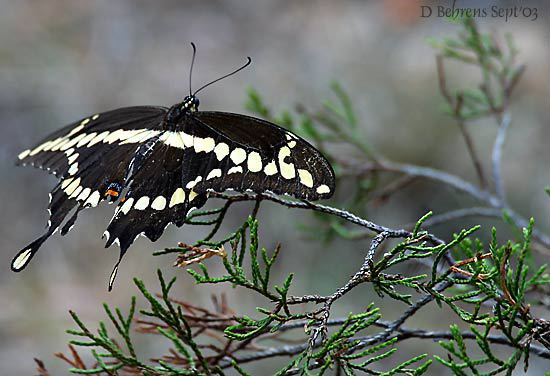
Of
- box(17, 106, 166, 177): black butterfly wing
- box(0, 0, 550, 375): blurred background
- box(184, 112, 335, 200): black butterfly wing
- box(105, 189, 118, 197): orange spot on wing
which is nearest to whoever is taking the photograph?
box(184, 112, 335, 200): black butterfly wing

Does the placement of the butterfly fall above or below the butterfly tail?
above

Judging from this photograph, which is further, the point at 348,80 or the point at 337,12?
the point at 337,12

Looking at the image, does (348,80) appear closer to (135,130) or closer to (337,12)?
(337,12)

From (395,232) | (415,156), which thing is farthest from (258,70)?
(395,232)

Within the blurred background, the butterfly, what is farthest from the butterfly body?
the blurred background

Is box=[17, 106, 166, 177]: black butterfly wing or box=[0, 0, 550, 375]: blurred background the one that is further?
box=[0, 0, 550, 375]: blurred background

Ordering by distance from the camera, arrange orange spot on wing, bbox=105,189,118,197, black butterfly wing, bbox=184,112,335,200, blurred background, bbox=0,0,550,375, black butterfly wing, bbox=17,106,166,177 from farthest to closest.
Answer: blurred background, bbox=0,0,550,375 < black butterfly wing, bbox=17,106,166,177 < orange spot on wing, bbox=105,189,118,197 < black butterfly wing, bbox=184,112,335,200

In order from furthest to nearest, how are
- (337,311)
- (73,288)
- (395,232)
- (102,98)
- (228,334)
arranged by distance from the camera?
(102,98) < (73,288) < (337,311) < (395,232) < (228,334)

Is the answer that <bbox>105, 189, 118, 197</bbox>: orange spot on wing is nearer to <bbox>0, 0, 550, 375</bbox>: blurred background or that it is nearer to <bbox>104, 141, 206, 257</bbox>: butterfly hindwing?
<bbox>104, 141, 206, 257</bbox>: butterfly hindwing
